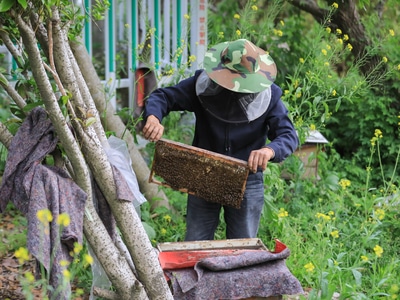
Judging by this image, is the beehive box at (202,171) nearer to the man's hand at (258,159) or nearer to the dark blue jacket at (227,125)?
the man's hand at (258,159)

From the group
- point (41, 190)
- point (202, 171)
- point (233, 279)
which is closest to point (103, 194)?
point (41, 190)

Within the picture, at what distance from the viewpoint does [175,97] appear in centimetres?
388

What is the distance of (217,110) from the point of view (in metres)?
3.78

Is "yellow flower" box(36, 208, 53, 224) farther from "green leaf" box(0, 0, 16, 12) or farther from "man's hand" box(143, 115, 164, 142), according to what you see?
"man's hand" box(143, 115, 164, 142)

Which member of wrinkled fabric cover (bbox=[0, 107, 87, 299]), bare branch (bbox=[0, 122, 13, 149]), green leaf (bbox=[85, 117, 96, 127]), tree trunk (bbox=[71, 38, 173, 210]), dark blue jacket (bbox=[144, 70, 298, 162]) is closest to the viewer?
wrinkled fabric cover (bbox=[0, 107, 87, 299])

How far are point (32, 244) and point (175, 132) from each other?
12.9 ft

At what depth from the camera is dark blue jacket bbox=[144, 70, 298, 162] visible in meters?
3.77

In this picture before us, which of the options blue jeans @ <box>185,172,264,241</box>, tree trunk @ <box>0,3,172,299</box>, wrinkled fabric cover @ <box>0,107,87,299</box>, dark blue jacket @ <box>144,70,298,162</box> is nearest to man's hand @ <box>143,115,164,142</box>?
dark blue jacket @ <box>144,70,298,162</box>

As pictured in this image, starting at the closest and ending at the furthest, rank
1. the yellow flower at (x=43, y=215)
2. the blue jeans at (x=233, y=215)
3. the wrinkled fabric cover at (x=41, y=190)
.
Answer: the yellow flower at (x=43, y=215) → the wrinkled fabric cover at (x=41, y=190) → the blue jeans at (x=233, y=215)

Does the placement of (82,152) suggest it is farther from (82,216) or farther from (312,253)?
(312,253)

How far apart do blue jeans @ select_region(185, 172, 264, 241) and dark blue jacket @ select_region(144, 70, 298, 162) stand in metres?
0.22

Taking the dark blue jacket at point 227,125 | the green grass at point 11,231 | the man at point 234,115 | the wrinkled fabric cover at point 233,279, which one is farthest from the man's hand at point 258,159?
the green grass at point 11,231

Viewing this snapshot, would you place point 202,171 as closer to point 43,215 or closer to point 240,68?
point 240,68

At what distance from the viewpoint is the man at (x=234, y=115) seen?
365 centimetres
